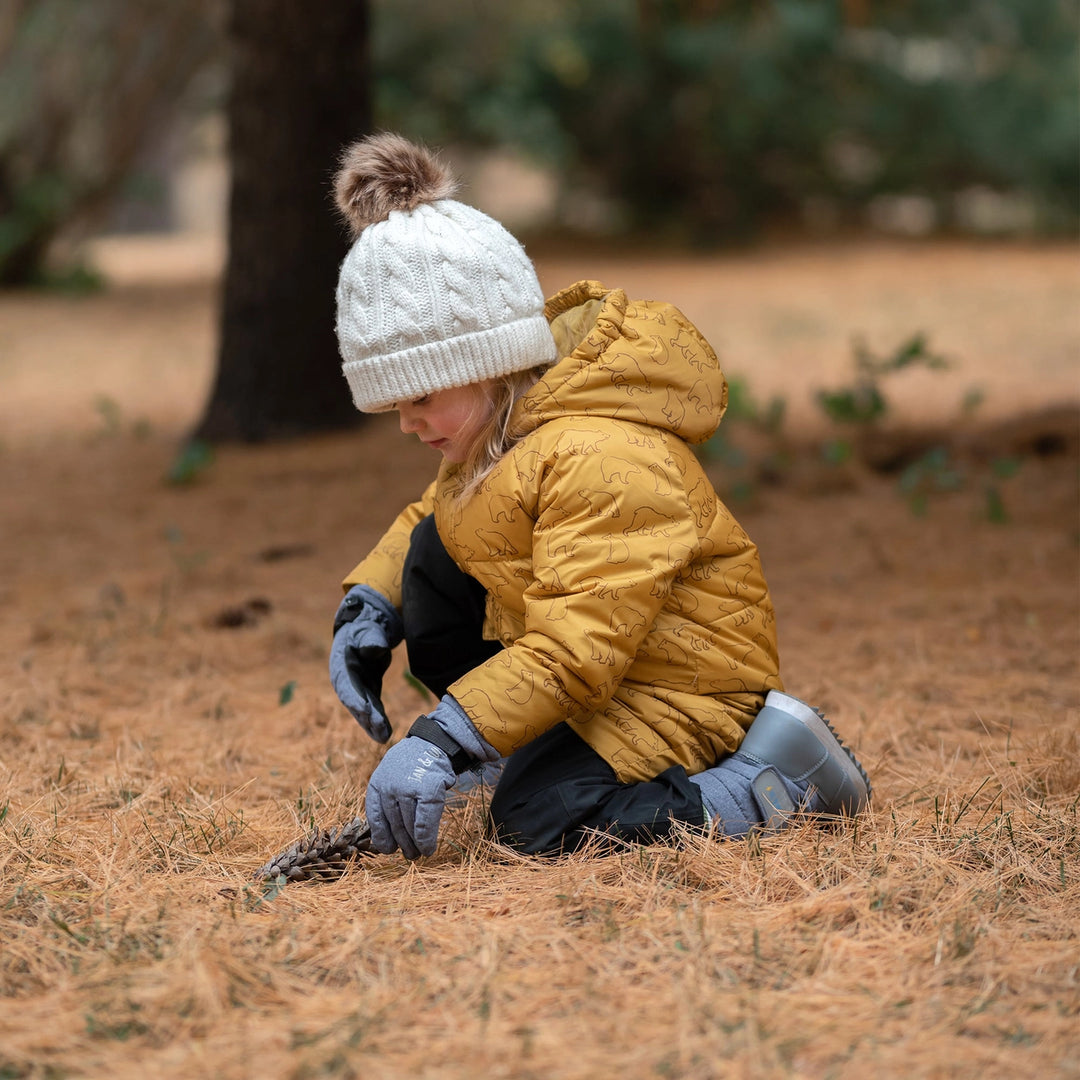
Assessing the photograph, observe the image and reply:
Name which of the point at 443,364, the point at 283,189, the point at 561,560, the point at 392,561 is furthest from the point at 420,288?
the point at 283,189

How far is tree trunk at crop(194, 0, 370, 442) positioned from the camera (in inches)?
210

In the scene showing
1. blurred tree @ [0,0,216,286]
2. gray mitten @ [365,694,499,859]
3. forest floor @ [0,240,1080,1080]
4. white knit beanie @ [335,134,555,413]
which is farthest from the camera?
blurred tree @ [0,0,216,286]

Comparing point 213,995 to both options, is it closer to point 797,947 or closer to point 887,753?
point 797,947

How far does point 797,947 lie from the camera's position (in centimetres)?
172

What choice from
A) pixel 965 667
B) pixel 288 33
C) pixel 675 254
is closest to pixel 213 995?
pixel 965 667

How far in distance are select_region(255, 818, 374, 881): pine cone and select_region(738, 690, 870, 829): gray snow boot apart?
0.63m

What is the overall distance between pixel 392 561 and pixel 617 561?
24.5 inches

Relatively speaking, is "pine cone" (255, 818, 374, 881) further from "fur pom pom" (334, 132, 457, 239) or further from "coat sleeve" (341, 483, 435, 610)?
"fur pom pom" (334, 132, 457, 239)

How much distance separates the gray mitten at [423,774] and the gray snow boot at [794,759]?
1.52 ft

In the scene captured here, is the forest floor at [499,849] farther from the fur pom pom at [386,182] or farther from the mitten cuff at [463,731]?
the fur pom pom at [386,182]

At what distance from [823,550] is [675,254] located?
915 centimetres

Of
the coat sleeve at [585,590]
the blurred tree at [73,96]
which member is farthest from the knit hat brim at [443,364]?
the blurred tree at [73,96]

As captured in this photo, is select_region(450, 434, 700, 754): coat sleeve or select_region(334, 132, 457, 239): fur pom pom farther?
select_region(334, 132, 457, 239): fur pom pom

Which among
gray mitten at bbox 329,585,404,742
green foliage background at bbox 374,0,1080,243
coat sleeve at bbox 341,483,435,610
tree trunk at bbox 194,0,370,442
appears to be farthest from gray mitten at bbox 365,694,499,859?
green foliage background at bbox 374,0,1080,243
